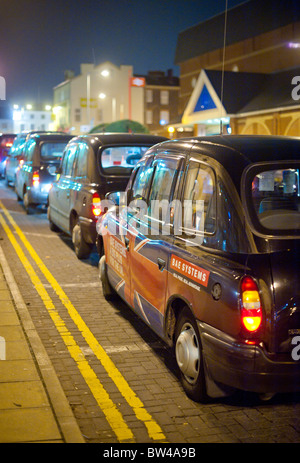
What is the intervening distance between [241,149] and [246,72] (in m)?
32.7

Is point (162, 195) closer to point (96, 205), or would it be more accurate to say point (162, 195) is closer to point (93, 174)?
point (96, 205)

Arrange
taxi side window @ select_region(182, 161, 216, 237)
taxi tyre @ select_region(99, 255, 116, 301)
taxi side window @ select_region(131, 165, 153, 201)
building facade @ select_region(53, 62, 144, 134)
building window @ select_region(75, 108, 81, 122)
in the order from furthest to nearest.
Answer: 1. building window @ select_region(75, 108, 81, 122)
2. building facade @ select_region(53, 62, 144, 134)
3. taxi tyre @ select_region(99, 255, 116, 301)
4. taxi side window @ select_region(131, 165, 153, 201)
5. taxi side window @ select_region(182, 161, 216, 237)

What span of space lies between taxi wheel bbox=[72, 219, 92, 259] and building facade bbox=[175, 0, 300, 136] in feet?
59.5

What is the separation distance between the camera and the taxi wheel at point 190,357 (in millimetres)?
4852

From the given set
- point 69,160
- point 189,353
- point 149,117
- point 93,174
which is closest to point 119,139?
point 93,174

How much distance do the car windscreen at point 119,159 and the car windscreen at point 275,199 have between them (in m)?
5.13

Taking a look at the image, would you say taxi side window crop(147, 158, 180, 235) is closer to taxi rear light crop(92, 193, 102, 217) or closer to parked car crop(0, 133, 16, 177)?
taxi rear light crop(92, 193, 102, 217)

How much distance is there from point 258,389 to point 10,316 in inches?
149

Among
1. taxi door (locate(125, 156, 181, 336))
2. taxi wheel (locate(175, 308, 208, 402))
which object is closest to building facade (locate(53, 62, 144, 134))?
taxi door (locate(125, 156, 181, 336))

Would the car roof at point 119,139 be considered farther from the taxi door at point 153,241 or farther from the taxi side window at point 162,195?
the taxi side window at point 162,195

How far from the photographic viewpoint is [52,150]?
650 inches

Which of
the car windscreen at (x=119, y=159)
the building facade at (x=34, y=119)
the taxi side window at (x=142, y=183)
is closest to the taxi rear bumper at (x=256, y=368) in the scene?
the taxi side window at (x=142, y=183)

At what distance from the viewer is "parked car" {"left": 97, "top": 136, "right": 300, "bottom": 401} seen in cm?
425
